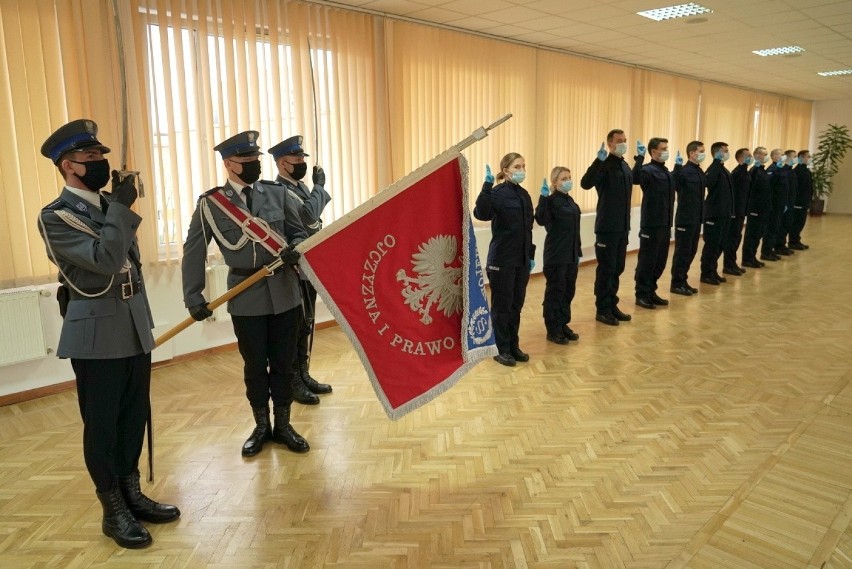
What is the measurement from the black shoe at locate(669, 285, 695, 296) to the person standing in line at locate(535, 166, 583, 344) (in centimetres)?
246

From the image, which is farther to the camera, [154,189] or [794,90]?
[794,90]

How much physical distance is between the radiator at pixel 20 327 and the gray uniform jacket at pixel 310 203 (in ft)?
5.85

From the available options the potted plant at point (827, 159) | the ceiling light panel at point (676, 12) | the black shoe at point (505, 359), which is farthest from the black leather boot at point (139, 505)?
the potted plant at point (827, 159)

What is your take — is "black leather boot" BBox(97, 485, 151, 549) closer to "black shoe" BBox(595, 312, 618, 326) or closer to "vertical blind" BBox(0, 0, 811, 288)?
"vertical blind" BBox(0, 0, 811, 288)

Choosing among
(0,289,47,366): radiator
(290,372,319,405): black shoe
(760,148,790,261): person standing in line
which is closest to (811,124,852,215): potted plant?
(760,148,790,261): person standing in line

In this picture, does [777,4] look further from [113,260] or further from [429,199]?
[113,260]

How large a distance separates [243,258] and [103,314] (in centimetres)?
74

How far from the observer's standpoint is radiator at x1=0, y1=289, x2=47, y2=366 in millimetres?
3893

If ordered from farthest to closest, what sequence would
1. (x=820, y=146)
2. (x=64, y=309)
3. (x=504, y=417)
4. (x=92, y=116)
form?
(x=820, y=146)
(x=92, y=116)
(x=504, y=417)
(x=64, y=309)

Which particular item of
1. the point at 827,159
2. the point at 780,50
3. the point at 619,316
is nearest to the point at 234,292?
the point at 619,316

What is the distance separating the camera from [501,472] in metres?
2.98

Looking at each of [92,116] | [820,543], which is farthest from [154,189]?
[820,543]

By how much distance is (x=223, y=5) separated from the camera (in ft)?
15.6

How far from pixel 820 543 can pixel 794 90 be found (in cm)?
1368
